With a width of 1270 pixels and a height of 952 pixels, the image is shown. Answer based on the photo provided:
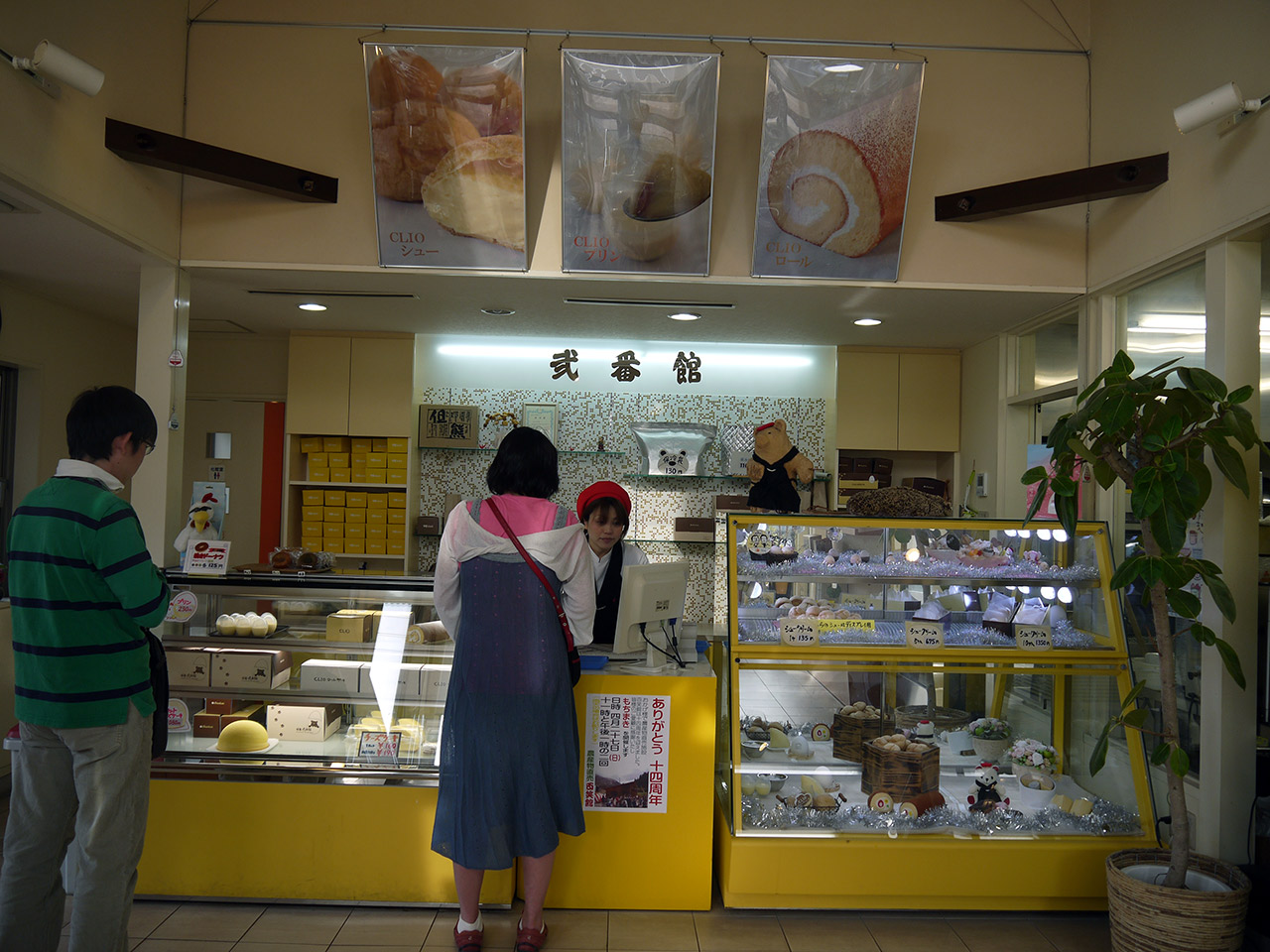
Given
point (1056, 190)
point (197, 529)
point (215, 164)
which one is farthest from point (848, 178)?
point (197, 529)

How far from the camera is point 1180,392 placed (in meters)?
2.62

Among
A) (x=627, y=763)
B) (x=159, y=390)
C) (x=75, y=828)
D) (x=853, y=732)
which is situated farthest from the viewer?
(x=159, y=390)

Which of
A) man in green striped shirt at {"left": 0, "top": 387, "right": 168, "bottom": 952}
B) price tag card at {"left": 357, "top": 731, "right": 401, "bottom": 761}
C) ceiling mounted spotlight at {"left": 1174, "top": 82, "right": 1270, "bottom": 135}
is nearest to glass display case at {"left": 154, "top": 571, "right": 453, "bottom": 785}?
price tag card at {"left": 357, "top": 731, "right": 401, "bottom": 761}

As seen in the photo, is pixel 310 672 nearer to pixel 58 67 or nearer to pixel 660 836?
pixel 660 836

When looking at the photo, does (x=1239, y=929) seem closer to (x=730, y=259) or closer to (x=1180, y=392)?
(x=1180, y=392)

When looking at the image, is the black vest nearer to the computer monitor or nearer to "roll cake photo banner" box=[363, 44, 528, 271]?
the computer monitor

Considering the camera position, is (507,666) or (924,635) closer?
(507,666)

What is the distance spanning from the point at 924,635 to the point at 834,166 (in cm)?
213

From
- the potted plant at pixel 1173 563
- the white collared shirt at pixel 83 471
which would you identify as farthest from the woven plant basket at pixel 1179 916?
the white collared shirt at pixel 83 471

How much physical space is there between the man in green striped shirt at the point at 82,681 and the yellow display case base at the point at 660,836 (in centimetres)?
139

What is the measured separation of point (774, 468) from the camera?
4977 mm

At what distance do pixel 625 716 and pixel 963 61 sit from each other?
342 cm

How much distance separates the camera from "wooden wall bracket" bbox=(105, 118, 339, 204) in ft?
11.1

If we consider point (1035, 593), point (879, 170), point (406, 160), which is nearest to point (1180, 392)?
point (1035, 593)
